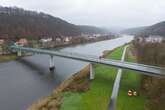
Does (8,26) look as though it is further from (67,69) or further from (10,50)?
(67,69)

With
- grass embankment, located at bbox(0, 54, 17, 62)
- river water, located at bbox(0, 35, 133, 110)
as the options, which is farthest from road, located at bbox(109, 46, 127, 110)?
grass embankment, located at bbox(0, 54, 17, 62)

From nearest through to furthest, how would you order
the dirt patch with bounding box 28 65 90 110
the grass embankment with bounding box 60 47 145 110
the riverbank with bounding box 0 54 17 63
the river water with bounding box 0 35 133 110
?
the grass embankment with bounding box 60 47 145 110
the dirt patch with bounding box 28 65 90 110
the river water with bounding box 0 35 133 110
the riverbank with bounding box 0 54 17 63

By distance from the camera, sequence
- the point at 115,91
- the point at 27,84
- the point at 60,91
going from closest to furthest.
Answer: the point at 115,91 → the point at 60,91 → the point at 27,84

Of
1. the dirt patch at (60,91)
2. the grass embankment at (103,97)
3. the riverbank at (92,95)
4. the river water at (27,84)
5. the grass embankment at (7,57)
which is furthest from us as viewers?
the grass embankment at (7,57)

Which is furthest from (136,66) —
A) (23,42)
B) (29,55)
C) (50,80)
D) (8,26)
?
(8,26)

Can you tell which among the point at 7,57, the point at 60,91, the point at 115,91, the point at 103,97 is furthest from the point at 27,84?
the point at 7,57

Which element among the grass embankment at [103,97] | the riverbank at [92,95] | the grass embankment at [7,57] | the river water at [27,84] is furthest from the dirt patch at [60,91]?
the grass embankment at [7,57]

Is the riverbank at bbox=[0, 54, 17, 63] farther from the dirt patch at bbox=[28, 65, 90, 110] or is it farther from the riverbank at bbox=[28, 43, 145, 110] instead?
the riverbank at bbox=[28, 43, 145, 110]

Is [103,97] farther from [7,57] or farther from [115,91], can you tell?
[7,57]

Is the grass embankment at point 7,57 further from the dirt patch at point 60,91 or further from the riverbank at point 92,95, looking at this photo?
the riverbank at point 92,95
